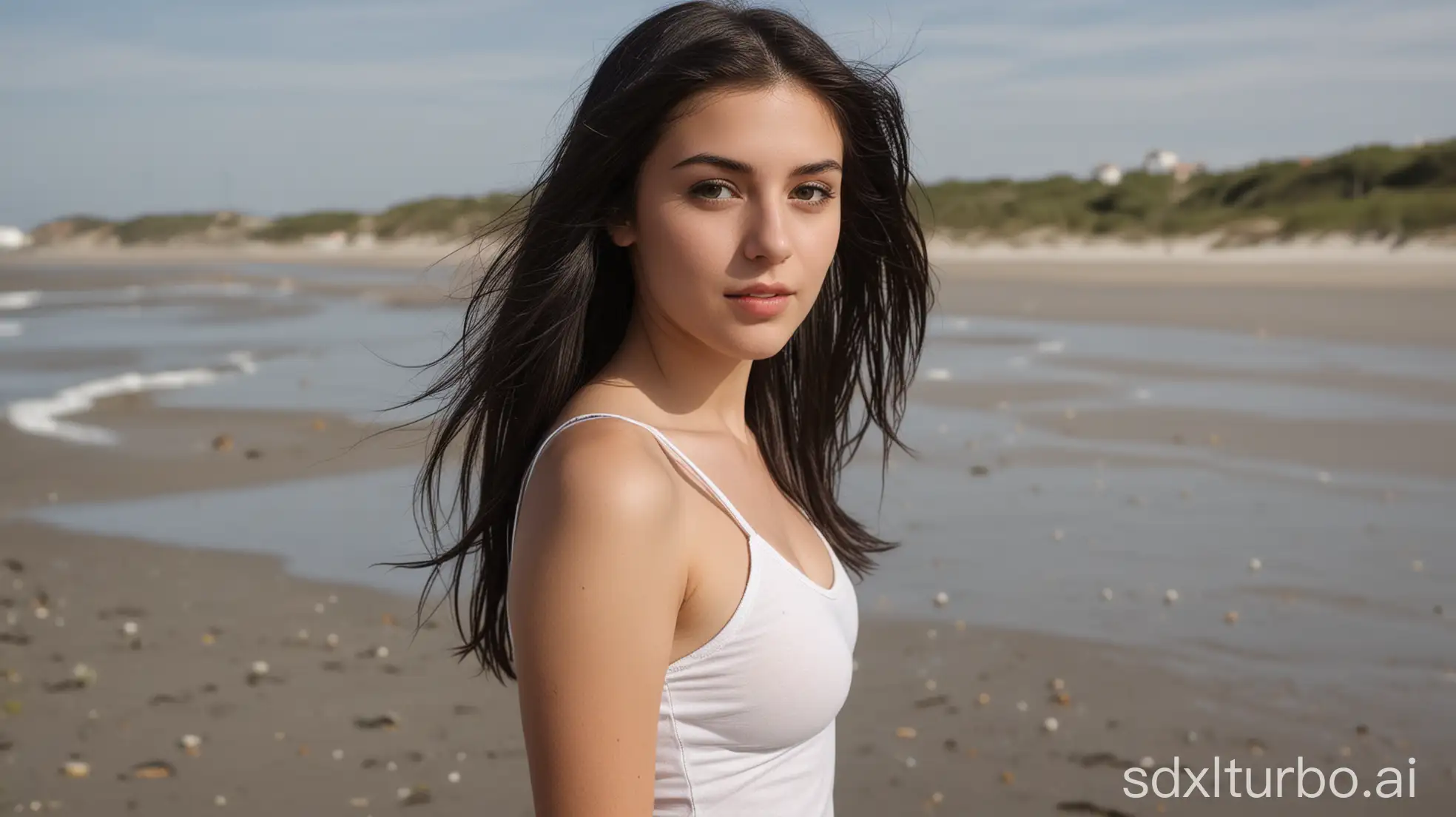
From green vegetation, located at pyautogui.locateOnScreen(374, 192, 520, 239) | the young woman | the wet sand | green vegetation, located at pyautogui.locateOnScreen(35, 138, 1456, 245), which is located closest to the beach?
the wet sand

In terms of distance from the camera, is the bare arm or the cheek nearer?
the bare arm

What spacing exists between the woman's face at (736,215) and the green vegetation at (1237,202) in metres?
24.6

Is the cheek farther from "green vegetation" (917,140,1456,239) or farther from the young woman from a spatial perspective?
"green vegetation" (917,140,1456,239)

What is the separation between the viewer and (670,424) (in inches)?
96.3

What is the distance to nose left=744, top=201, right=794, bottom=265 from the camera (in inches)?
87.3

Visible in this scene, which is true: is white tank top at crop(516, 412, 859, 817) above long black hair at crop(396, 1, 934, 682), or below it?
below

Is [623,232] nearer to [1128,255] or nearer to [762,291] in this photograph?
[762,291]

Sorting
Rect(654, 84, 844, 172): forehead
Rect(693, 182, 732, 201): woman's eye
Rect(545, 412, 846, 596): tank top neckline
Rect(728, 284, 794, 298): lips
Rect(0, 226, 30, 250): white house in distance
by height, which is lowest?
Rect(0, 226, 30, 250): white house in distance

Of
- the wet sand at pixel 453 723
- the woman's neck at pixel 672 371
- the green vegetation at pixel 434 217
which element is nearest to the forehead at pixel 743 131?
the woman's neck at pixel 672 371

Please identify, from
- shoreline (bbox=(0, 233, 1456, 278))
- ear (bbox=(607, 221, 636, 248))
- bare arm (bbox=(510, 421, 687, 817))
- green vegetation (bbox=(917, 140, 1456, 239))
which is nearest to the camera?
bare arm (bbox=(510, 421, 687, 817))

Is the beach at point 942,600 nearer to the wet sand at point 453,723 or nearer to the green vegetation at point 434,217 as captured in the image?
the wet sand at point 453,723

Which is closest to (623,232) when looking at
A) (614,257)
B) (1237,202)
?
(614,257)

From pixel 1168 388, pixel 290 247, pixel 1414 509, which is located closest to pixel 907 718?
pixel 1414 509

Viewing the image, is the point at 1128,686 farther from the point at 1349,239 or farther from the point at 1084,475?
the point at 1349,239
